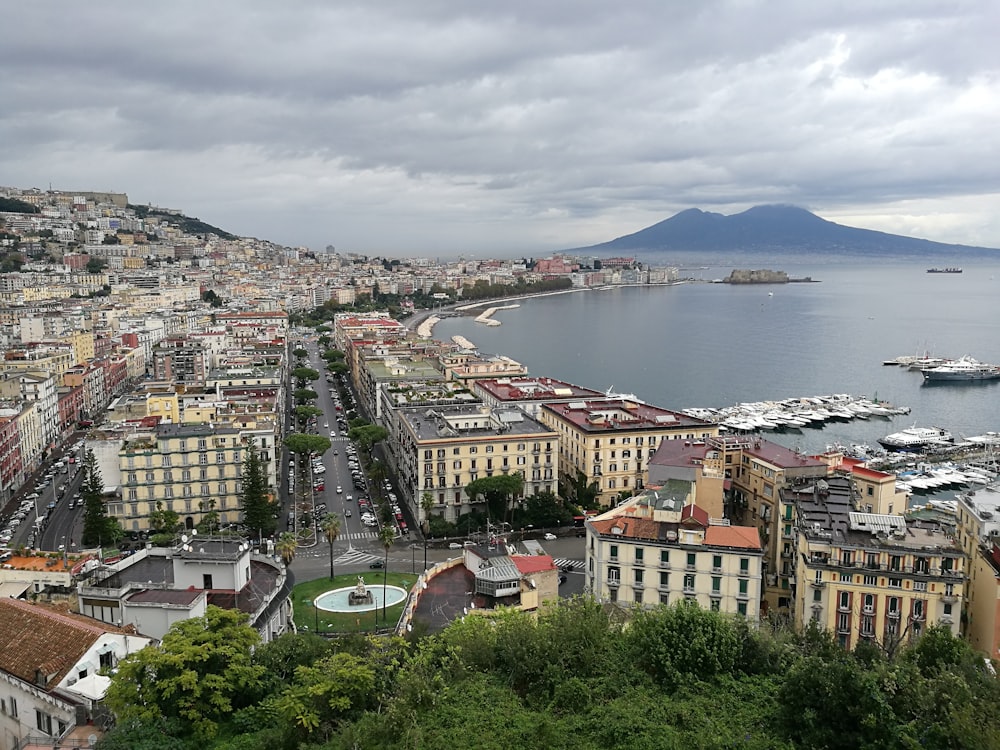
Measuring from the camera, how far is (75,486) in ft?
113

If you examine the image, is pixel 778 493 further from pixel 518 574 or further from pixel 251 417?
pixel 251 417

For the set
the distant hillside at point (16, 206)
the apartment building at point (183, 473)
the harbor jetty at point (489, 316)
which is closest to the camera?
the apartment building at point (183, 473)

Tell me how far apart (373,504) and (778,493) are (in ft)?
52.9

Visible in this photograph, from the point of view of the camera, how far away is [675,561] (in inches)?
778

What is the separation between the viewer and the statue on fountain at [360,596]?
74.5 ft

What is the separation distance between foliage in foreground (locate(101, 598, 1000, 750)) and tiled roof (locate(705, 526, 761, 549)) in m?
5.09

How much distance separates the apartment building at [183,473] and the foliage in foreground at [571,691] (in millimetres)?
16943

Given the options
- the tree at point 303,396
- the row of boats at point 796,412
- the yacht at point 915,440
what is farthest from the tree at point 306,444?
the yacht at point 915,440

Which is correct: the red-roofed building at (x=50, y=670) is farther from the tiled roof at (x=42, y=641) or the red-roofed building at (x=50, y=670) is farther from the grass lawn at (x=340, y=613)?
the grass lawn at (x=340, y=613)

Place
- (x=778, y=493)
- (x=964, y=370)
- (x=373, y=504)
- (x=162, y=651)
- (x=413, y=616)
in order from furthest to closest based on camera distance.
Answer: (x=964, y=370)
(x=373, y=504)
(x=778, y=493)
(x=413, y=616)
(x=162, y=651)

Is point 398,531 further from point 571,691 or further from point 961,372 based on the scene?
point 961,372

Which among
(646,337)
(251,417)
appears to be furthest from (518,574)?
(646,337)

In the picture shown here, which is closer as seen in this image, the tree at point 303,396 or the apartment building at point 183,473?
the apartment building at point 183,473

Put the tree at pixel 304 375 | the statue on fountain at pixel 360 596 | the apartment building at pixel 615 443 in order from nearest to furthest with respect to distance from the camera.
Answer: the statue on fountain at pixel 360 596, the apartment building at pixel 615 443, the tree at pixel 304 375
